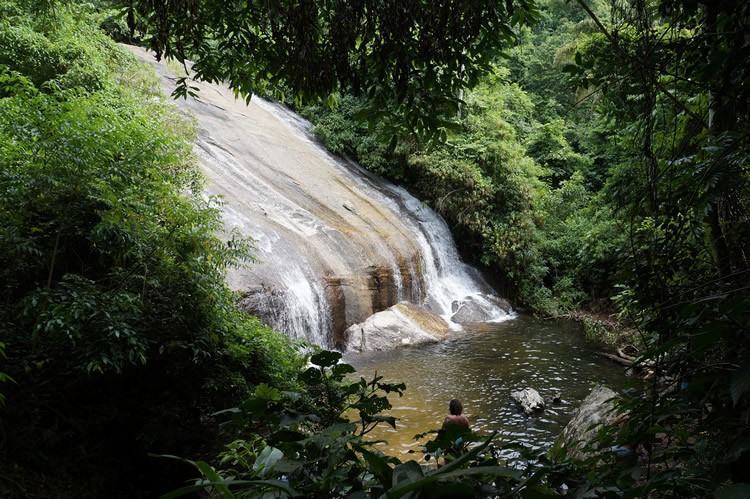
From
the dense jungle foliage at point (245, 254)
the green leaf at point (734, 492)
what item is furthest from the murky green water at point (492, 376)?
the green leaf at point (734, 492)

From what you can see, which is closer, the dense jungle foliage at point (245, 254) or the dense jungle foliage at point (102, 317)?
the dense jungle foliage at point (245, 254)

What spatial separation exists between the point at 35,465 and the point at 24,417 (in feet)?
1.17

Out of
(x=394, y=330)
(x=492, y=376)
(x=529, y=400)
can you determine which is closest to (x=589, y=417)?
(x=529, y=400)

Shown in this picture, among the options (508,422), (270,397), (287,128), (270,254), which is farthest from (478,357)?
(287,128)

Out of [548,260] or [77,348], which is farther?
[548,260]

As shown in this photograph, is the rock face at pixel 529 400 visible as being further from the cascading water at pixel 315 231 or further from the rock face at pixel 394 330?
the cascading water at pixel 315 231

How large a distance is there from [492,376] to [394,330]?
2.41 m

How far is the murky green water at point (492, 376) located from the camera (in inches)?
266

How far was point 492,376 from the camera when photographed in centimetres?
863

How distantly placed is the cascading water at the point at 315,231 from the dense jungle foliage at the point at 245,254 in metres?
3.27

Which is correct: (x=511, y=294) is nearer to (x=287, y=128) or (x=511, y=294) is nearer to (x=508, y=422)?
(x=508, y=422)

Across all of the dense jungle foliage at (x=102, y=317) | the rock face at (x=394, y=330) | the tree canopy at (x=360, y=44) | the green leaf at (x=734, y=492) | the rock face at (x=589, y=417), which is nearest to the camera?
the green leaf at (x=734, y=492)

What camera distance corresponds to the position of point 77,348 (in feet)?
11.2

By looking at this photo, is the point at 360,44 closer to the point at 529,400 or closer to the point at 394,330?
the point at 529,400
